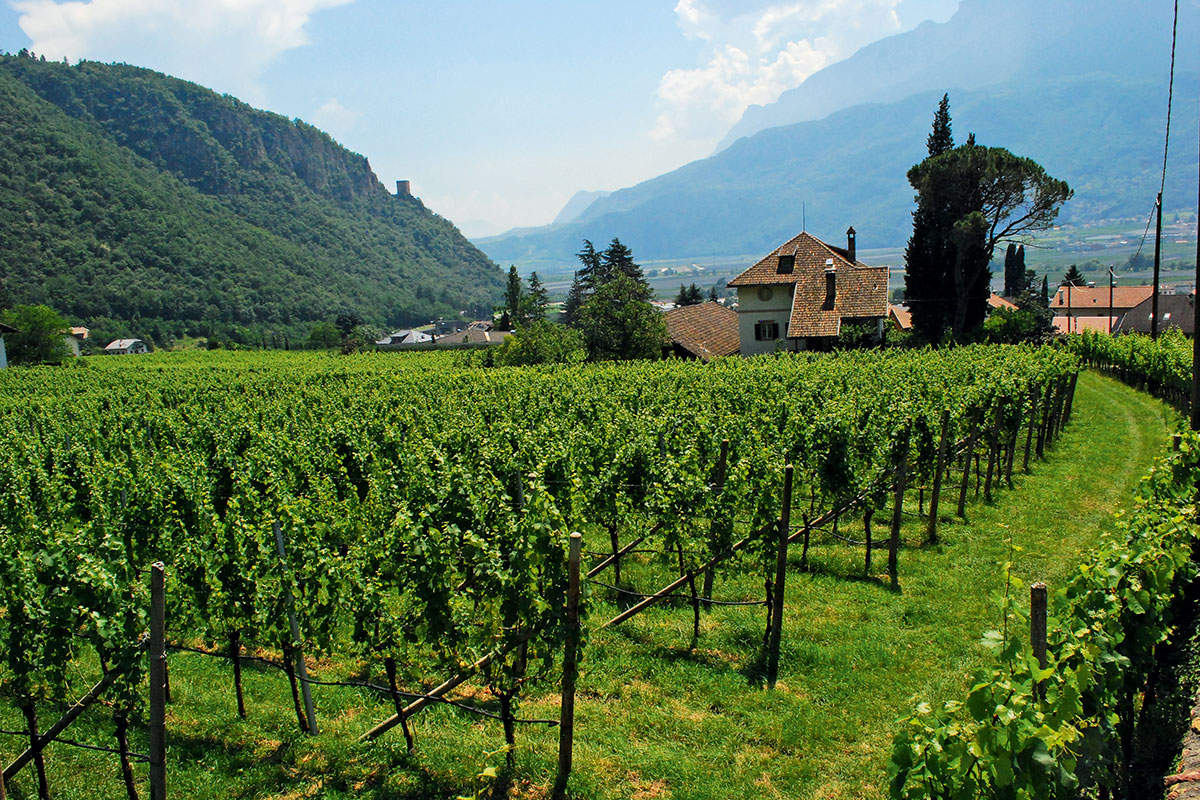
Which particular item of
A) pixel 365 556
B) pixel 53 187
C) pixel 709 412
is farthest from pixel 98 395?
pixel 53 187

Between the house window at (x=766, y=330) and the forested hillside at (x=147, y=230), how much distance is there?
100781 mm

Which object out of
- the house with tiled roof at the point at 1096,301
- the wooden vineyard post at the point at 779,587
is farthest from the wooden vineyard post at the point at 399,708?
the house with tiled roof at the point at 1096,301

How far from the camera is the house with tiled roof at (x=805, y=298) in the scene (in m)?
42.5

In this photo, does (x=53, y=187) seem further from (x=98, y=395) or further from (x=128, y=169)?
(x=98, y=395)

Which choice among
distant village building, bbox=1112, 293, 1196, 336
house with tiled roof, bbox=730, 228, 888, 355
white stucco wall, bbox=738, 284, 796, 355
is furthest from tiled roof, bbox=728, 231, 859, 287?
distant village building, bbox=1112, 293, 1196, 336

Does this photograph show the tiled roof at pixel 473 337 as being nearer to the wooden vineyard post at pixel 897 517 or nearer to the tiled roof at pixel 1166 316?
the tiled roof at pixel 1166 316

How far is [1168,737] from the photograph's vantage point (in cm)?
558

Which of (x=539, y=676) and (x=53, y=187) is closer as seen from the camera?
(x=539, y=676)

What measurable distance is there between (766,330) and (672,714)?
39.9 metres

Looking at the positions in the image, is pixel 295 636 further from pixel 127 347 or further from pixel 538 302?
pixel 127 347

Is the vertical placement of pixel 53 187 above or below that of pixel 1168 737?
above

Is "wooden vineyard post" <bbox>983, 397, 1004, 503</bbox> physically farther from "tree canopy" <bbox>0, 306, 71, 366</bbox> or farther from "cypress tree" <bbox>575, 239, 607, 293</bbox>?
"tree canopy" <bbox>0, 306, 71, 366</bbox>

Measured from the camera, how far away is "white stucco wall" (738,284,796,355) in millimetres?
45281

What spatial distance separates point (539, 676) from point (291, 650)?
245 centimetres
